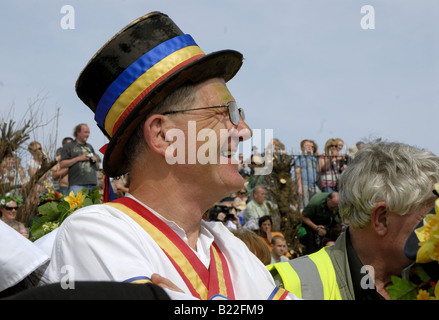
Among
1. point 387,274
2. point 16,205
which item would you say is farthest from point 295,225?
point 387,274

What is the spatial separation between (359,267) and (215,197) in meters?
0.91

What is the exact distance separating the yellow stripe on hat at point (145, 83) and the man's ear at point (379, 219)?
1138 millimetres

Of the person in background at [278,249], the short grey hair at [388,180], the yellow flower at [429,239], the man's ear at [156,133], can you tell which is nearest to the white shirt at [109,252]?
the man's ear at [156,133]

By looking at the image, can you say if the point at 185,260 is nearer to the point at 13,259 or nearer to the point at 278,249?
the point at 13,259

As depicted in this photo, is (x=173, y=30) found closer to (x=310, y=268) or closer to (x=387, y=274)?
(x=310, y=268)

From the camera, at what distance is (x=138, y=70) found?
227cm

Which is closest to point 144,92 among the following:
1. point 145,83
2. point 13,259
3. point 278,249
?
point 145,83

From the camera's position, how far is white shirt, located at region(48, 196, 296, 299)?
181cm

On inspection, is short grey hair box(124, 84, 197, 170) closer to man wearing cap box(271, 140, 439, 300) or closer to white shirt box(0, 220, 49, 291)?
white shirt box(0, 220, 49, 291)

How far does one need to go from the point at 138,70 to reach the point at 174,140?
298mm

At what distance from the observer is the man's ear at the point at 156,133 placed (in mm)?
2279

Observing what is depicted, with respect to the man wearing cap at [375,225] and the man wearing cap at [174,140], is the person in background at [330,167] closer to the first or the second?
the man wearing cap at [375,225]

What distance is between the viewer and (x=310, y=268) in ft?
9.16

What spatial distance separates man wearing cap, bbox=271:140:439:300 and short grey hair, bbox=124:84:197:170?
0.90 m
